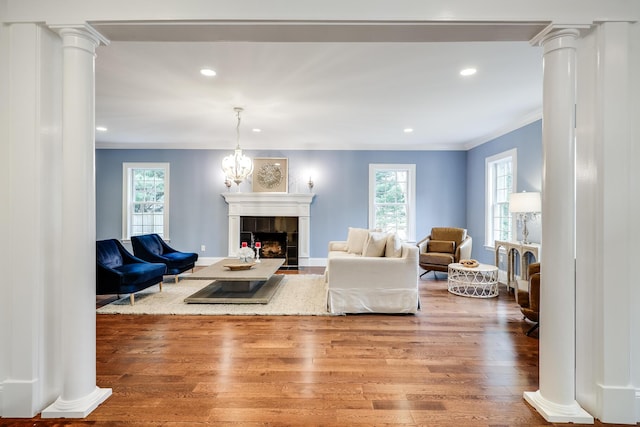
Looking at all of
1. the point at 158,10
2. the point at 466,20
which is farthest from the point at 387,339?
the point at 158,10

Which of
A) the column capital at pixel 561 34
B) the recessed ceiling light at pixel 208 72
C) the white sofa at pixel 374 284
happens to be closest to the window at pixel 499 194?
the white sofa at pixel 374 284

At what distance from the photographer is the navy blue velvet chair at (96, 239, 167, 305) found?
12.7 feet

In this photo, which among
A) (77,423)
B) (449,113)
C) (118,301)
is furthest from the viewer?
(449,113)

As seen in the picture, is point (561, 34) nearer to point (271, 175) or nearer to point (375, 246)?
point (375, 246)

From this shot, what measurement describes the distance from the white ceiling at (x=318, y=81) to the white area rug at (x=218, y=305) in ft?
8.58

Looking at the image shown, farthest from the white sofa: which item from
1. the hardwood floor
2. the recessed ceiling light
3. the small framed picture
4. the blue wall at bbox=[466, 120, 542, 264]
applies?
the small framed picture

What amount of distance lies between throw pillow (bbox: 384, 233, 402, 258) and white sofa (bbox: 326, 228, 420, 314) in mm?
229

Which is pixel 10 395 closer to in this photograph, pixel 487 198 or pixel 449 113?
pixel 449 113

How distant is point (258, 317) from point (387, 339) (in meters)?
1.46

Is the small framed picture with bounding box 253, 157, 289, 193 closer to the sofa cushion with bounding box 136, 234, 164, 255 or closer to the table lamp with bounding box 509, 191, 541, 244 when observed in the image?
the sofa cushion with bounding box 136, 234, 164, 255

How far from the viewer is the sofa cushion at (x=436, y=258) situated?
552 cm

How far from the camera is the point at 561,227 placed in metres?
1.84

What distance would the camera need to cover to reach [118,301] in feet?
14.0

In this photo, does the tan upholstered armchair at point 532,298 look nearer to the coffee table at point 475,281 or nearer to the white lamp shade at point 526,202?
the coffee table at point 475,281
